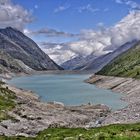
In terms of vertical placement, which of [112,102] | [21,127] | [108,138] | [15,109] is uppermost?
[112,102]

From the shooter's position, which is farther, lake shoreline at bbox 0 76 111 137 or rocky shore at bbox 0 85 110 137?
lake shoreline at bbox 0 76 111 137

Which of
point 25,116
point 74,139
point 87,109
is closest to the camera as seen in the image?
point 74,139

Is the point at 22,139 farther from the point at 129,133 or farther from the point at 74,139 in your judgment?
the point at 129,133

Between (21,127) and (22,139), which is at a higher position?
(21,127)

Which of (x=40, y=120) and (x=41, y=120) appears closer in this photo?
(x=41, y=120)

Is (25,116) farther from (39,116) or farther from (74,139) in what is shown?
(74,139)

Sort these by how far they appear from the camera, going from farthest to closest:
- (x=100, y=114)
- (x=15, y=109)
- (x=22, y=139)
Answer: (x=100, y=114) < (x=15, y=109) < (x=22, y=139)

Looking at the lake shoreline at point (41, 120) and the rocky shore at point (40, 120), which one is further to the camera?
the lake shoreline at point (41, 120)

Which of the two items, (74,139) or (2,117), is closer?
(74,139)

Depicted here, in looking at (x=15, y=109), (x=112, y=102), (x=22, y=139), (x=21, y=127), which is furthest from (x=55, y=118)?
(x=112, y=102)
